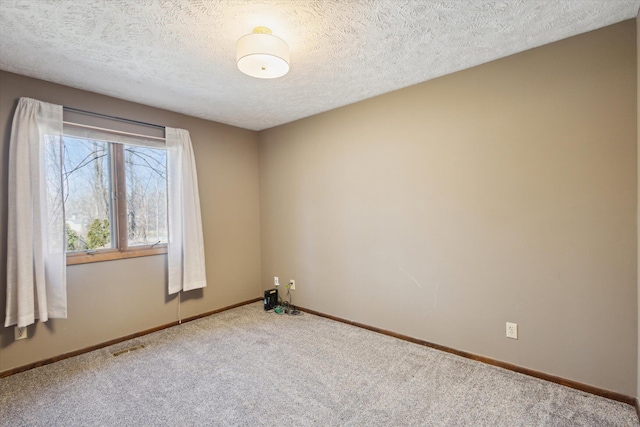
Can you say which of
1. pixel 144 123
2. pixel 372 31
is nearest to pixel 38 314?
pixel 144 123

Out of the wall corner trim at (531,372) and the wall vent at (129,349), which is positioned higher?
the wall vent at (129,349)

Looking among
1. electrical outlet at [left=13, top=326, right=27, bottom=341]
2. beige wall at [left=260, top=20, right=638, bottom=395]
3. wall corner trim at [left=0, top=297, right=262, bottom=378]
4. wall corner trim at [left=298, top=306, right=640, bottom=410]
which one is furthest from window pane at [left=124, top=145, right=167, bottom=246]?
wall corner trim at [left=298, top=306, right=640, bottom=410]

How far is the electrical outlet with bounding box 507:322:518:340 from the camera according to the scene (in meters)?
2.31

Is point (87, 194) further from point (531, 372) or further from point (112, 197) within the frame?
point (531, 372)

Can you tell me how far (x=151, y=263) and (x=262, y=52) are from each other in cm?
249

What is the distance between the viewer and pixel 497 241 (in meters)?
2.38

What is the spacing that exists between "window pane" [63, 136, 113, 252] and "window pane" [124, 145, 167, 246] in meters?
0.18

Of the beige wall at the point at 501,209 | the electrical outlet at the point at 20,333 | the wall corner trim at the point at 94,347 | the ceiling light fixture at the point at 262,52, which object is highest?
the ceiling light fixture at the point at 262,52

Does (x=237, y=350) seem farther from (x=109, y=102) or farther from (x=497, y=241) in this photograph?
(x=109, y=102)

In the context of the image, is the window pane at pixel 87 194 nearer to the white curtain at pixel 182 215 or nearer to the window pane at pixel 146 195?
the window pane at pixel 146 195

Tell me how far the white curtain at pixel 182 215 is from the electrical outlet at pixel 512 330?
9.83ft

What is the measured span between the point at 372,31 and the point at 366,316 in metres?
2.56

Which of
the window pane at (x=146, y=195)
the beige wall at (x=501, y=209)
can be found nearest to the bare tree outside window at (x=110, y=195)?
the window pane at (x=146, y=195)

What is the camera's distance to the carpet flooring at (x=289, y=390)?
6.09 feet
